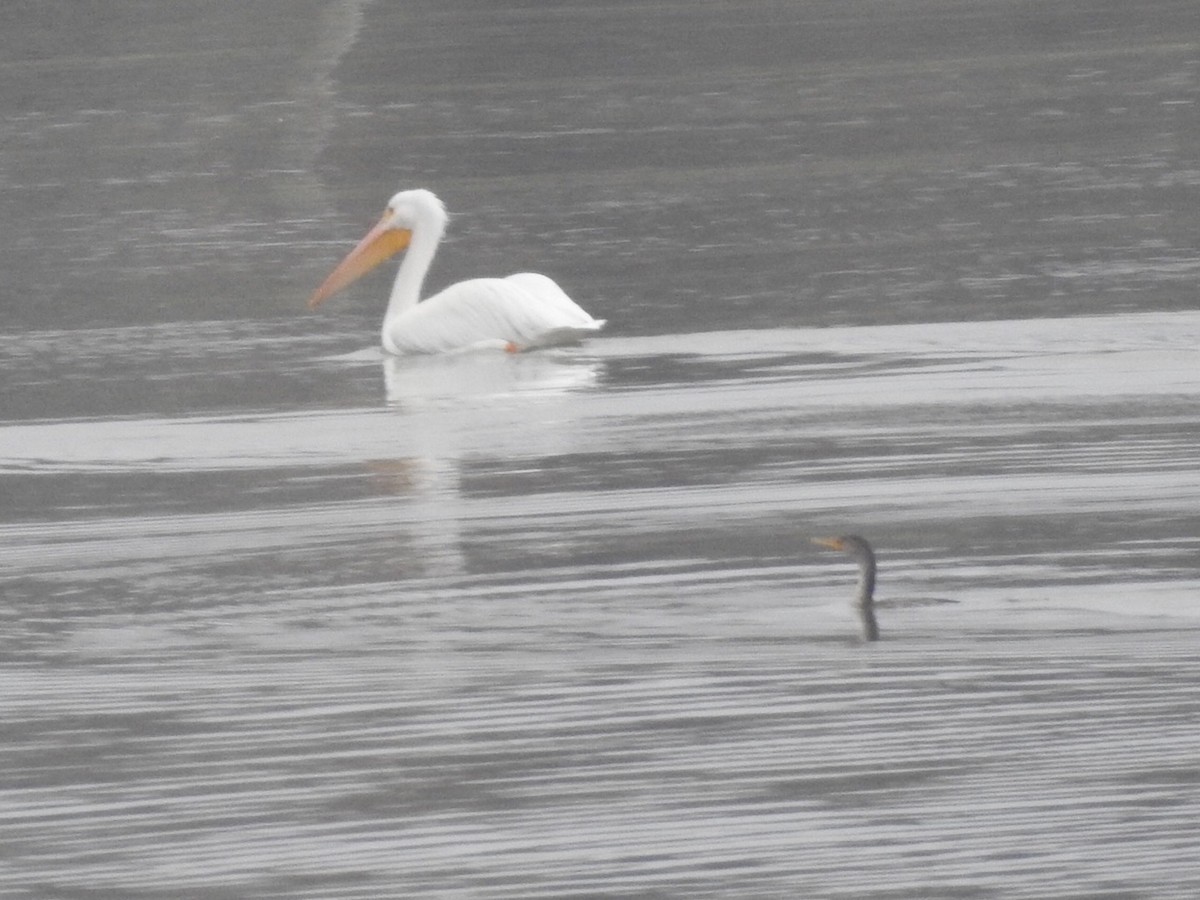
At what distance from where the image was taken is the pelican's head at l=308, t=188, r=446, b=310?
16.3 m

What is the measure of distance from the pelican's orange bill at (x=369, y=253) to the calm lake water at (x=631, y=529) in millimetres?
304

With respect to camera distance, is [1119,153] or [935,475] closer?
[935,475]

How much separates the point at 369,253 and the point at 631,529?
23.4 feet

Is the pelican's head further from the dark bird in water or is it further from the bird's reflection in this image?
Result: the dark bird in water

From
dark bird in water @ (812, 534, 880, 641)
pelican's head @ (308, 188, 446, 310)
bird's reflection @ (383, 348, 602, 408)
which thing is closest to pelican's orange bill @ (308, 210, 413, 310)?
pelican's head @ (308, 188, 446, 310)

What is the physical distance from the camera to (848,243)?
672 inches

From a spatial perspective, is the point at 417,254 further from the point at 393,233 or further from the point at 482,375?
the point at 482,375

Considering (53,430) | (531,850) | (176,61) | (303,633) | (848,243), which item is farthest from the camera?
(176,61)

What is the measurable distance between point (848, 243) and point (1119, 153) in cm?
391

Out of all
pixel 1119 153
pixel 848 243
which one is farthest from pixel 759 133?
pixel 848 243

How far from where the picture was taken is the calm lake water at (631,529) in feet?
21.6

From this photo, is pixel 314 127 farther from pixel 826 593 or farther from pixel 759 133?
pixel 826 593

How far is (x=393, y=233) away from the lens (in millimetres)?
16578

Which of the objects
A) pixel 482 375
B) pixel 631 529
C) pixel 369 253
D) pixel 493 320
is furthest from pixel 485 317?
pixel 631 529
